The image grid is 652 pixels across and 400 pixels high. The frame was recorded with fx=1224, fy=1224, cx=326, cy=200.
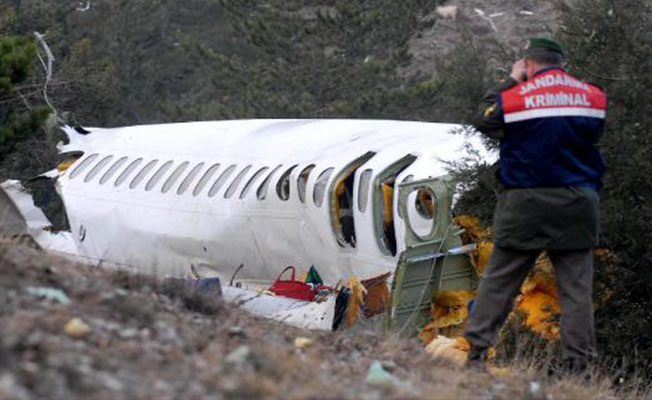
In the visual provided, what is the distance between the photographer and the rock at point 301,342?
6632 mm

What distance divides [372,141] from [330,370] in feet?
30.3

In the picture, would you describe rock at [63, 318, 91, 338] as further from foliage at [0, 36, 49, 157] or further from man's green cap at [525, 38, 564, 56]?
foliage at [0, 36, 49, 157]

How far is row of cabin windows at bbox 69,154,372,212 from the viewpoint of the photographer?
48.4 feet

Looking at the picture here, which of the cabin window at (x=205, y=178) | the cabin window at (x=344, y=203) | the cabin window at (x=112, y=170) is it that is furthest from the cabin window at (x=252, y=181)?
the cabin window at (x=112, y=170)

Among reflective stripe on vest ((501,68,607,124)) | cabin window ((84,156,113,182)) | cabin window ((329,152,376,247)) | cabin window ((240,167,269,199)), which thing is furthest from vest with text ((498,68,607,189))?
cabin window ((84,156,113,182))

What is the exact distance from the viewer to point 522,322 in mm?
10719

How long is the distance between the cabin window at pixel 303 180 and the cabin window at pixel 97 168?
17.9 ft

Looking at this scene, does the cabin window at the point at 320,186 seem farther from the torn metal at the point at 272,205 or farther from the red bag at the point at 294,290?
the red bag at the point at 294,290

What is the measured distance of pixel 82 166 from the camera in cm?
2023

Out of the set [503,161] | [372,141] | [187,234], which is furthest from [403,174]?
[503,161]

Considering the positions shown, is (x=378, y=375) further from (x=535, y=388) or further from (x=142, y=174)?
(x=142, y=174)

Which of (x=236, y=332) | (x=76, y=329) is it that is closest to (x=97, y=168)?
(x=236, y=332)

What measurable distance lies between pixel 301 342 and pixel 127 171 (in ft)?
41.6

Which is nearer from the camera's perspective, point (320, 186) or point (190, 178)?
point (320, 186)
